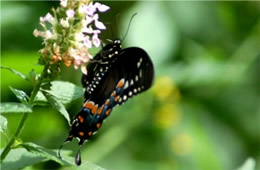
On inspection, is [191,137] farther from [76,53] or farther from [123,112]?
[76,53]

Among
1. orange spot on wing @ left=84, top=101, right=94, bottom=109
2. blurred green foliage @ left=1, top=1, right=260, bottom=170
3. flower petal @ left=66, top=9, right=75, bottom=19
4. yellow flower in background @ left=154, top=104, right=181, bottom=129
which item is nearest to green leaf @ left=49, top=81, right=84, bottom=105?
orange spot on wing @ left=84, top=101, right=94, bottom=109

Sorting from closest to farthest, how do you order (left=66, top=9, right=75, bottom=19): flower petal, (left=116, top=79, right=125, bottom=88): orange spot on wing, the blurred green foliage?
(left=66, top=9, right=75, bottom=19): flower petal, (left=116, top=79, right=125, bottom=88): orange spot on wing, the blurred green foliage

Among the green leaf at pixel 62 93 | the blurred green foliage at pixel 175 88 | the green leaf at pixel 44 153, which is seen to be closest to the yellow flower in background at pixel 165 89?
the blurred green foliage at pixel 175 88

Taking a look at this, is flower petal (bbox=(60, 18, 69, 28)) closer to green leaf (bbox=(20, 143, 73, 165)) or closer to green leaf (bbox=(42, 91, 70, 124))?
green leaf (bbox=(42, 91, 70, 124))

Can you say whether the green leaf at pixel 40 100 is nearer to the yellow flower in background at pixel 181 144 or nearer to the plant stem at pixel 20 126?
the plant stem at pixel 20 126

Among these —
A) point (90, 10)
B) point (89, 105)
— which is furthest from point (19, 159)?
point (90, 10)

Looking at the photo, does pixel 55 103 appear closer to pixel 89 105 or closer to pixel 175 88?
pixel 89 105
